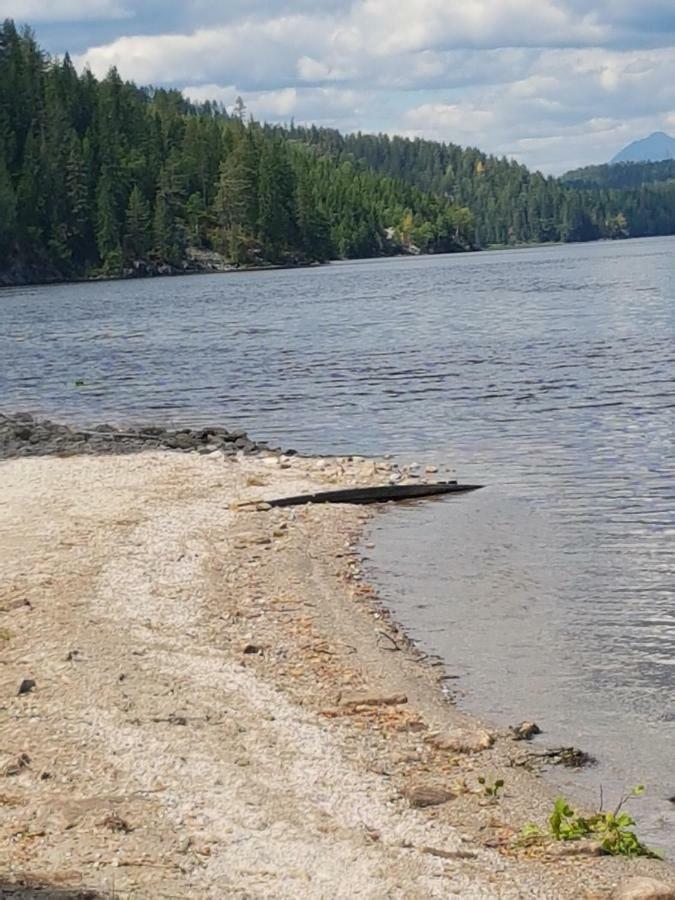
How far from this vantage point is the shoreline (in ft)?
25.8

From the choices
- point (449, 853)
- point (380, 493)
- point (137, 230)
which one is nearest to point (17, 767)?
point (449, 853)

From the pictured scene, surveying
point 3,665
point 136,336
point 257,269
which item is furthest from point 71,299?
point 3,665

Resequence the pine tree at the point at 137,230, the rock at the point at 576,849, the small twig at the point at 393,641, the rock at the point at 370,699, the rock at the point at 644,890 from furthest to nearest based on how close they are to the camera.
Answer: the pine tree at the point at 137,230, the small twig at the point at 393,641, the rock at the point at 370,699, the rock at the point at 576,849, the rock at the point at 644,890

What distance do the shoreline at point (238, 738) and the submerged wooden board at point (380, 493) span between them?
2894mm

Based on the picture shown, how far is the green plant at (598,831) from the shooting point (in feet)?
Answer: 27.3

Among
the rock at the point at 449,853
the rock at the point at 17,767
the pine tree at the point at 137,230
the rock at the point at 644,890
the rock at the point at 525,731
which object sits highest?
the pine tree at the point at 137,230

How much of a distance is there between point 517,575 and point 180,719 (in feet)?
24.6

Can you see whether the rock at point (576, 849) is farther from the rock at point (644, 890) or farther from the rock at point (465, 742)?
the rock at point (465, 742)

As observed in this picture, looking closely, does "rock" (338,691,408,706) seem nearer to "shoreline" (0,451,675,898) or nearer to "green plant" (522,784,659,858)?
"shoreline" (0,451,675,898)

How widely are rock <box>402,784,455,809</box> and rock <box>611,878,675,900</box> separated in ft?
6.04

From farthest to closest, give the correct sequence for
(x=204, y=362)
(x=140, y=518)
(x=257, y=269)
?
(x=257, y=269) < (x=204, y=362) < (x=140, y=518)

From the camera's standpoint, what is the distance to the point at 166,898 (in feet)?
24.0

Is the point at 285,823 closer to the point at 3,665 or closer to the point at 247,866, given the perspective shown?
the point at 247,866

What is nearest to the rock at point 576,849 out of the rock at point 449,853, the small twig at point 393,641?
the rock at point 449,853
